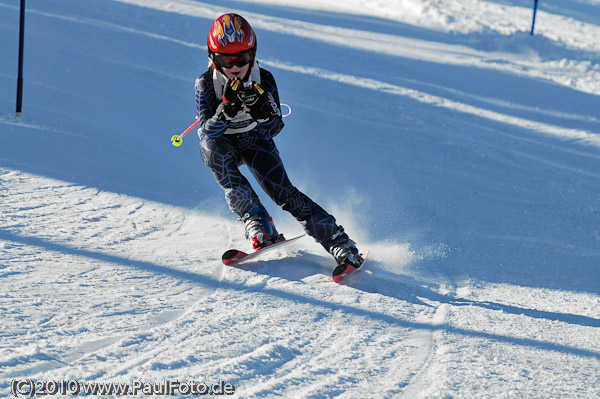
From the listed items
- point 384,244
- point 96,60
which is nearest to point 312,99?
point 96,60

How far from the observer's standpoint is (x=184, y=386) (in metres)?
2.68

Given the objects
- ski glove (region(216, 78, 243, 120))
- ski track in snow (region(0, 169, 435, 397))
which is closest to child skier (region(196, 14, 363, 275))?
ski glove (region(216, 78, 243, 120))

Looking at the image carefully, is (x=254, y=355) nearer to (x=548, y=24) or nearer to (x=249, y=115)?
(x=249, y=115)

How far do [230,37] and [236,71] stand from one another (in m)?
0.24

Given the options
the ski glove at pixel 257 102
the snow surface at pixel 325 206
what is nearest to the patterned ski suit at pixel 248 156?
the ski glove at pixel 257 102

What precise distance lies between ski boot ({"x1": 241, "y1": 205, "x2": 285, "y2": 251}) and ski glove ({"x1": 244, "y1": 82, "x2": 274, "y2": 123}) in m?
0.66

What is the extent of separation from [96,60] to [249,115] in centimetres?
530

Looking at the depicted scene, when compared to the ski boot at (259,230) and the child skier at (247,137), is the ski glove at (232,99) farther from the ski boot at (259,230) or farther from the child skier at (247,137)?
the ski boot at (259,230)

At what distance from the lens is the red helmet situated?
421 cm

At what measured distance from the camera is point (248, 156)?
4547mm

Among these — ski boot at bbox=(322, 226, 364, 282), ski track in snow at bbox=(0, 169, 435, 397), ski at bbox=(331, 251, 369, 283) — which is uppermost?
ski boot at bbox=(322, 226, 364, 282)

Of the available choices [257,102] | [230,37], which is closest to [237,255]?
[257,102]

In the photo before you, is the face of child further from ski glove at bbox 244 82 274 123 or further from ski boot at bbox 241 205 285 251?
ski boot at bbox 241 205 285 251

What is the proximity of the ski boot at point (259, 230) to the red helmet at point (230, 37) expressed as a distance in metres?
1.12
